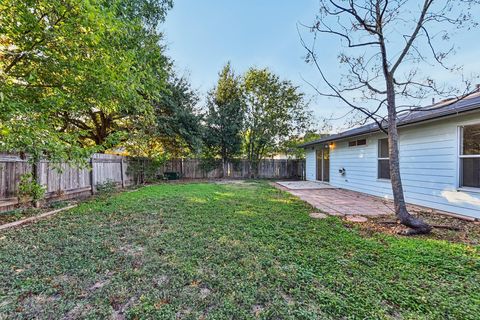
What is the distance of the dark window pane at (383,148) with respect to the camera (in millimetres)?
6637

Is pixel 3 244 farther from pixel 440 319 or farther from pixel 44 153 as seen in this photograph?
pixel 440 319

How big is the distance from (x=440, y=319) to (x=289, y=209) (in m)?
3.55

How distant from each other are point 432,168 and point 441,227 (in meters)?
1.93

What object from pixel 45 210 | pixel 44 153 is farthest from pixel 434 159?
pixel 45 210

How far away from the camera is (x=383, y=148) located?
6770 millimetres

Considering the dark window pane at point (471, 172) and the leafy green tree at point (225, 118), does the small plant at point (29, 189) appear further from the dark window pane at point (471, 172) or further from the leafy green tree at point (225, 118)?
the leafy green tree at point (225, 118)

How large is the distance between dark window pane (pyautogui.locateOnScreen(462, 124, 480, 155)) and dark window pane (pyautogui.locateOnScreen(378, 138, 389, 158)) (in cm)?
217

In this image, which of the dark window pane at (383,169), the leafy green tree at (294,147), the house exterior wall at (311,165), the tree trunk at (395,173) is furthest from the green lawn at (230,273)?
the leafy green tree at (294,147)

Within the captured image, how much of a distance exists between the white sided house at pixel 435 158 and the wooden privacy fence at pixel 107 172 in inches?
289

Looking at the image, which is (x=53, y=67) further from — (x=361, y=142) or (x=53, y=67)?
(x=361, y=142)

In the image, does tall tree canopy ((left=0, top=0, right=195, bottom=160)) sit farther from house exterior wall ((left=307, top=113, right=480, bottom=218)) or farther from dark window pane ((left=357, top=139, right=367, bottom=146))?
dark window pane ((left=357, top=139, right=367, bottom=146))

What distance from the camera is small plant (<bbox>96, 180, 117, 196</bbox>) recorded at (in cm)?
755

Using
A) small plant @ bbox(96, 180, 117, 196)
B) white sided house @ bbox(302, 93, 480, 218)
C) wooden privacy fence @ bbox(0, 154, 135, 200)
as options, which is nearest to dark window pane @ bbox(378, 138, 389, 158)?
white sided house @ bbox(302, 93, 480, 218)

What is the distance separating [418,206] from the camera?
5.44 metres
